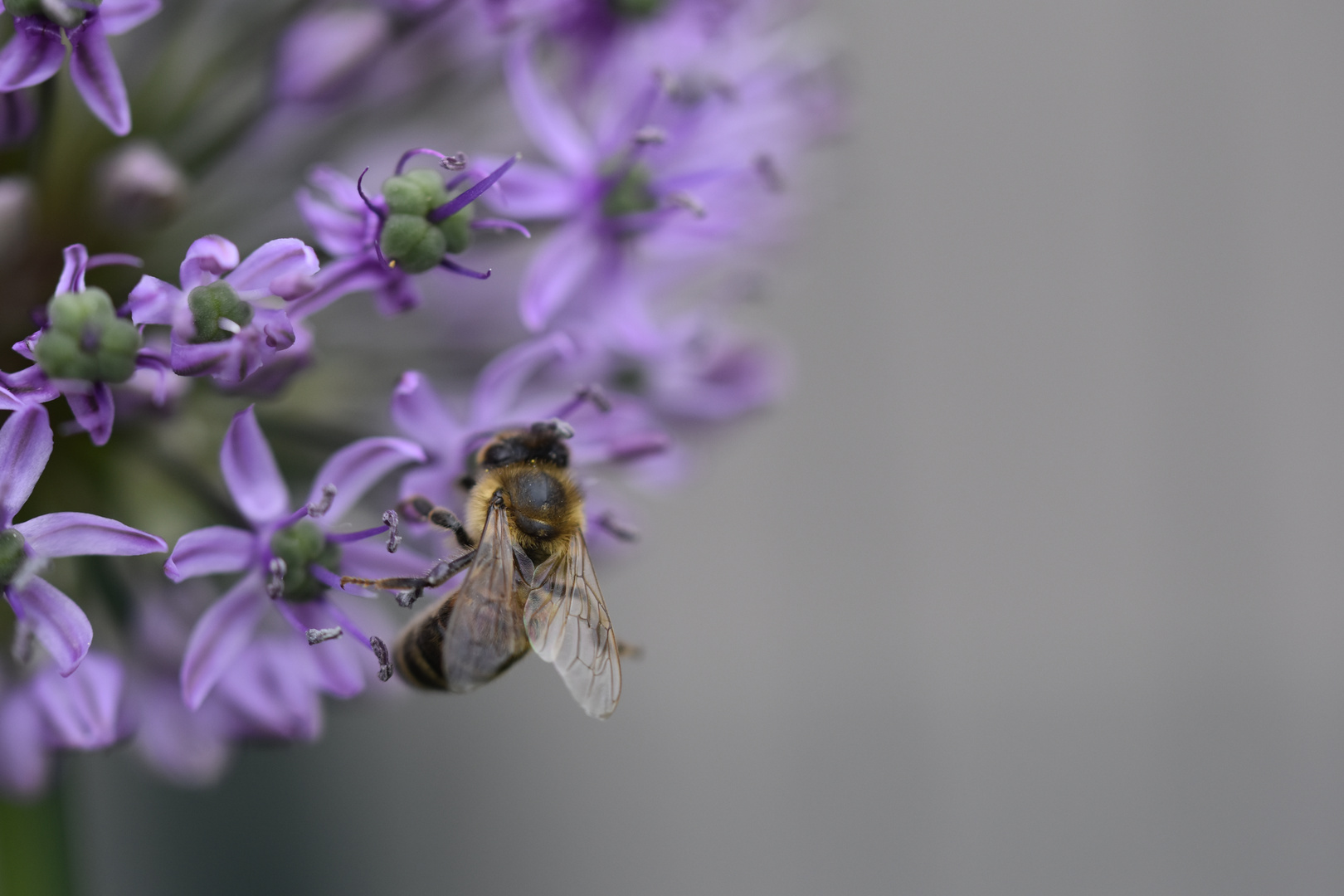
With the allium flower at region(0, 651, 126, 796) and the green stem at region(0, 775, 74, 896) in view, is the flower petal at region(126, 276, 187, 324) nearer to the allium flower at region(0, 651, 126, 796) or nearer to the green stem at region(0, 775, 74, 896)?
the allium flower at region(0, 651, 126, 796)

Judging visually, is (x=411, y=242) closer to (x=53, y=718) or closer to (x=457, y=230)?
(x=457, y=230)

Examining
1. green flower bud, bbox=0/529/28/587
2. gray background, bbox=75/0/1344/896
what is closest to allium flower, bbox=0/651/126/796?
green flower bud, bbox=0/529/28/587

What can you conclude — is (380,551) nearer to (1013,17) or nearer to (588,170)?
(588,170)

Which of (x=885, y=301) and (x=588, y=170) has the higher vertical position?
(x=885, y=301)

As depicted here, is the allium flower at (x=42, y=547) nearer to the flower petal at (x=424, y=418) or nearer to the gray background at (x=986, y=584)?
the flower petal at (x=424, y=418)

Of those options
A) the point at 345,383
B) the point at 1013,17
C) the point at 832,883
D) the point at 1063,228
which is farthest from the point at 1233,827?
the point at 345,383

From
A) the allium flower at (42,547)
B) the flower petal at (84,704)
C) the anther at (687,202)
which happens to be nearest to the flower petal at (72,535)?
the allium flower at (42,547)
